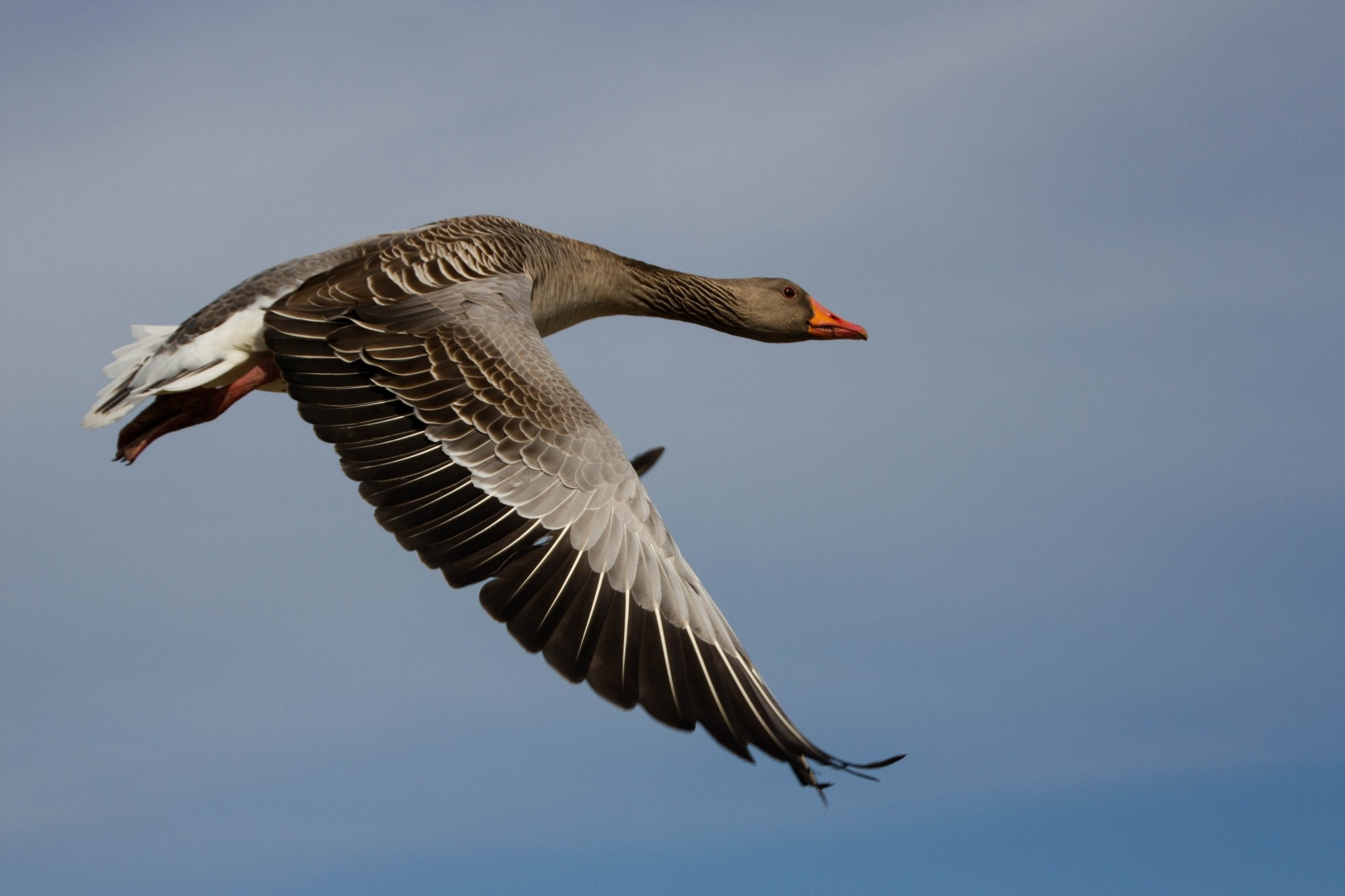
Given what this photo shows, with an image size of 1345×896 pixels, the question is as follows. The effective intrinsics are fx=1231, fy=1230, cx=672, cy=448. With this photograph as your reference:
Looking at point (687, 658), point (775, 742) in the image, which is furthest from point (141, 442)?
point (775, 742)

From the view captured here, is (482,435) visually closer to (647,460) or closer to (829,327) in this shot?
(647,460)

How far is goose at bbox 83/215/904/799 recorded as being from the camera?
292 inches

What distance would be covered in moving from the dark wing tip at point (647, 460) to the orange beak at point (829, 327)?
264 centimetres

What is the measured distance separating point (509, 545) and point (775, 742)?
6.98ft

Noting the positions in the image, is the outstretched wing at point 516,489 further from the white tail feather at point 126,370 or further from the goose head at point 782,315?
the goose head at point 782,315

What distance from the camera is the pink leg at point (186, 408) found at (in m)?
10.3

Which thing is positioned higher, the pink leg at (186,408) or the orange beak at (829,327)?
the orange beak at (829,327)

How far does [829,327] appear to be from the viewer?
13867 mm

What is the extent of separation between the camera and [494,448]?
855 cm

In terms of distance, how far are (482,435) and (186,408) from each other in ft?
10.9

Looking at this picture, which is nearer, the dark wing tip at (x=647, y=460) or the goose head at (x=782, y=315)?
the dark wing tip at (x=647, y=460)

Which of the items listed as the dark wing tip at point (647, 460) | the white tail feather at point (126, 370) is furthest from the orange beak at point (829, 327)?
the white tail feather at point (126, 370)

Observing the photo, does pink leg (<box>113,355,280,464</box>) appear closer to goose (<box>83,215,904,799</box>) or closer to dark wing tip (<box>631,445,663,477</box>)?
goose (<box>83,215,904,799</box>)

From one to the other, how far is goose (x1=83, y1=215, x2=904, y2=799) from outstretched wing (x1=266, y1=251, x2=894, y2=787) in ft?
0.04
